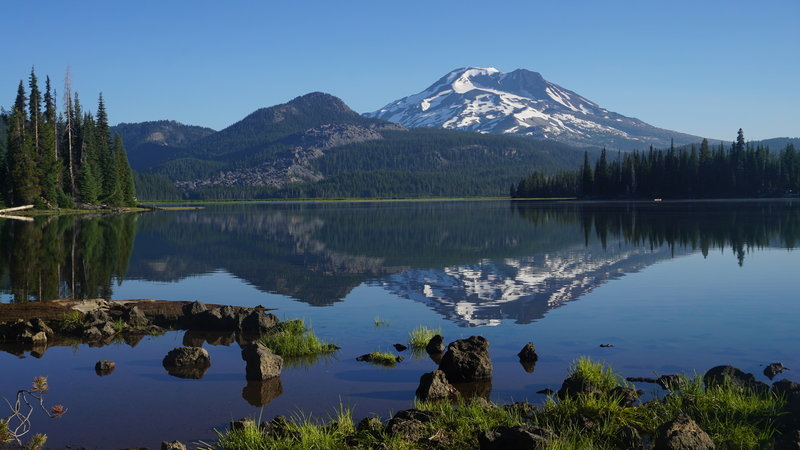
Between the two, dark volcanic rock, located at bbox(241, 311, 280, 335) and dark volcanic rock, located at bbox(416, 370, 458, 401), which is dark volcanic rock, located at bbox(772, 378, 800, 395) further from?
dark volcanic rock, located at bbox(241, 311, 280, 335)

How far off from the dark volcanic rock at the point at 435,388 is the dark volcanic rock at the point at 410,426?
2.24m

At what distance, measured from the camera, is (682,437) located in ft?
31.5

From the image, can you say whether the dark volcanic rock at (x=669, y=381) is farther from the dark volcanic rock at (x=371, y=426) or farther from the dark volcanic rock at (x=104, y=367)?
the dark volcanic rock at (x=104, y=367)

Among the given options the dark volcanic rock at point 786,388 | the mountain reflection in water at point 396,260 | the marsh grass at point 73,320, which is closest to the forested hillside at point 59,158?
the mountain reflection in water at point 396,260

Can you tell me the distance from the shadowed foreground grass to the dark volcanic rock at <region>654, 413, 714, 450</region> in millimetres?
793

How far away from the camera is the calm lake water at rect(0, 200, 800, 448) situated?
14.2m

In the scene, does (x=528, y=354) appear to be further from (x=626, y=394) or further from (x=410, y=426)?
(x=410, y=426)

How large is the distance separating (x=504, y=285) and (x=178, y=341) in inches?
622

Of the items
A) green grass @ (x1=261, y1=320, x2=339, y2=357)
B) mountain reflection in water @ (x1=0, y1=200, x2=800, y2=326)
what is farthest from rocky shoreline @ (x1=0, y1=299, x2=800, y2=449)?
mountain reflection in water @ (x1=0, y1=200, x2=800, y2=326)

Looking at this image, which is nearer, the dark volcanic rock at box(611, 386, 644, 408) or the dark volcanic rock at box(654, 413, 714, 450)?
the dark volcanic rock at box(654, 413, 714, 450)

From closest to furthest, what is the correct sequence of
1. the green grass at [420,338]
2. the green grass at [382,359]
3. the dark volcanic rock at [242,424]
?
the dark volcanic rock at [242,424], the green grass at [382,359], the green grass at [420,338]

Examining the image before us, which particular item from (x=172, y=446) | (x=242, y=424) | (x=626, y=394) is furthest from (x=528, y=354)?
(x=172, y=446)

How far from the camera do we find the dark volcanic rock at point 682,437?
31.3ft

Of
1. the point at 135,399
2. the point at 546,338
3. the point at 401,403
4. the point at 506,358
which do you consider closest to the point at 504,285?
the point at 546,338
